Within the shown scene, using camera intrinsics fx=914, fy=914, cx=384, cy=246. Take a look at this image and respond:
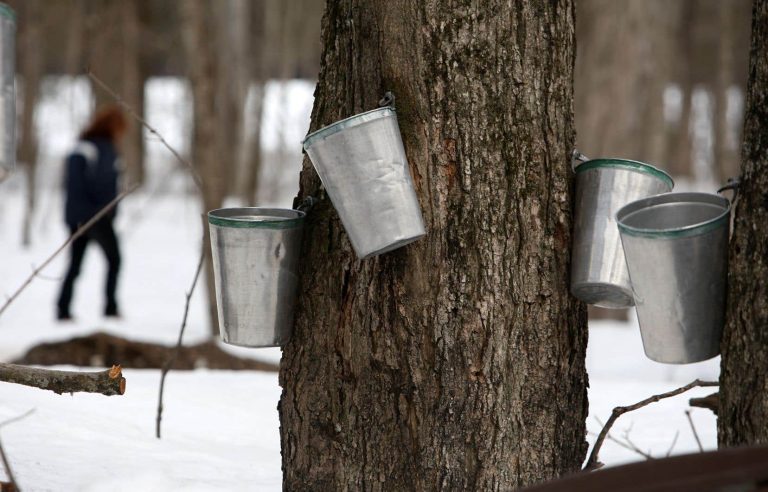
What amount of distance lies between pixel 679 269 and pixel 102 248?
654 centimetres

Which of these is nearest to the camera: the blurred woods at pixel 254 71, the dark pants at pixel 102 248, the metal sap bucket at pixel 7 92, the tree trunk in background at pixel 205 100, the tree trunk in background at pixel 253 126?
the metal sap bucket at pixel 7 92

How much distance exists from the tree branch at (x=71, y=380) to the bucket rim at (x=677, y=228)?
1270 millimetres

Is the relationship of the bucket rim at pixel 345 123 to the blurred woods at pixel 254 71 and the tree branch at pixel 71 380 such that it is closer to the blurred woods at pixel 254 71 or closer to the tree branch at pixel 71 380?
the tree branch at pixel 71 380

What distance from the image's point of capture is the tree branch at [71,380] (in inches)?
88.7

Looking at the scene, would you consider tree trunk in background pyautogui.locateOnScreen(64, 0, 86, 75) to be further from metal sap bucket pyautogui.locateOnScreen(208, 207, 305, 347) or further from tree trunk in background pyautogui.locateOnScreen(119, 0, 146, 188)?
metal sap bucket pyautogui.locateOnScreen(208, 207, 305, 347)

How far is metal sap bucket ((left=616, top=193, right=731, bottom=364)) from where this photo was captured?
202cm

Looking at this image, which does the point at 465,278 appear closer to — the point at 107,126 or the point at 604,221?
the point at 604,221

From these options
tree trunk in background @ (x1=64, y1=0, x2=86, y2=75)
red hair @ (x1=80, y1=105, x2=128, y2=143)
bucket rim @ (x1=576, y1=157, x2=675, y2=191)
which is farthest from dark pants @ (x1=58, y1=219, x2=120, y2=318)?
tree trunk in background @ (x1=64, y1=0, x2=86, y2=75)

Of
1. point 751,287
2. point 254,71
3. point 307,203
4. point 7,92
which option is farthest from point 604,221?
point 254,71

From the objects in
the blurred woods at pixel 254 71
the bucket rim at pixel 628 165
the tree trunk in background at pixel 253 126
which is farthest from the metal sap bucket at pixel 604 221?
the tree trunk in background at pixel 253 126

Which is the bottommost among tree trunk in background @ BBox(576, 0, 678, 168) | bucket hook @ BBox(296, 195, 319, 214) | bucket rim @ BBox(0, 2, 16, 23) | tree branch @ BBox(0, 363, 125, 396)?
tree branch @ BBox(0, 363, 125, 396)

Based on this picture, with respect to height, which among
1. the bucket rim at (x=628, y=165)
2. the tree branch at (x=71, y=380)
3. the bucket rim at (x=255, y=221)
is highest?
the bucket rim at (x=628, y=165)

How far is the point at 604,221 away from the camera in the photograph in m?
2.26

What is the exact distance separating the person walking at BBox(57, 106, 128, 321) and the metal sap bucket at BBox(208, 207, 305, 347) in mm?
5607
